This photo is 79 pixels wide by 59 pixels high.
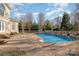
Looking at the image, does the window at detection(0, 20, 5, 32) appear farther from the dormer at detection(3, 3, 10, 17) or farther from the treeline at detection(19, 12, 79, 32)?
the treeline at detection(19, 12, 79, 32)

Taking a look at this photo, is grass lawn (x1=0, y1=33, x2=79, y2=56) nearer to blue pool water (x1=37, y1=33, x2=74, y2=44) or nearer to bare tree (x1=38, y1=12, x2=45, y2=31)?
blue pool water (x1=37, y1=33, x2=74, y2=44)

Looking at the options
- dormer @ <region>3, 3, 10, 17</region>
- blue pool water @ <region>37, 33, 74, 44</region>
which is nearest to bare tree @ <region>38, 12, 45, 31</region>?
blue pool water @ <region>37, 33, 74, 44</region>

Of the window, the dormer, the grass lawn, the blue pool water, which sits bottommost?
the grass lawn

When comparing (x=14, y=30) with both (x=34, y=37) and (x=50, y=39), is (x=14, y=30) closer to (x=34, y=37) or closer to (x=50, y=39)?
(x=34, y=37)

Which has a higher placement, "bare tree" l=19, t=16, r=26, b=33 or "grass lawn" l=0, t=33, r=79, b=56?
"bare tree" l=19, t=16, r=26, b=33

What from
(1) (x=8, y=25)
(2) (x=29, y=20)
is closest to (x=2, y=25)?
(1) (x=8, y=25)

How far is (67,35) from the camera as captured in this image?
3.96 metres

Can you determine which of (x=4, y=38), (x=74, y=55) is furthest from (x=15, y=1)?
(x=74, y=55)

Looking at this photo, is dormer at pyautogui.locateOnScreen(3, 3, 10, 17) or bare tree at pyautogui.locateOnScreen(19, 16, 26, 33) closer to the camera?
dormer at pyautogui.locateOnScreen(3, 3, 10, 17)

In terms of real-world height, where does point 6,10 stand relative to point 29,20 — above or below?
above

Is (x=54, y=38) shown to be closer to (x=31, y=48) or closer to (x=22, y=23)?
(x=31, y=48)

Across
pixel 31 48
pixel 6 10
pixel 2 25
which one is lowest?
pixel 31 48

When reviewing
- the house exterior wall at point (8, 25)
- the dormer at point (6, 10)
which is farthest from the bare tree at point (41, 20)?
the dormer at point (6, 10)

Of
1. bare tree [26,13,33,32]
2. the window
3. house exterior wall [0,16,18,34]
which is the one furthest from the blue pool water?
the window
